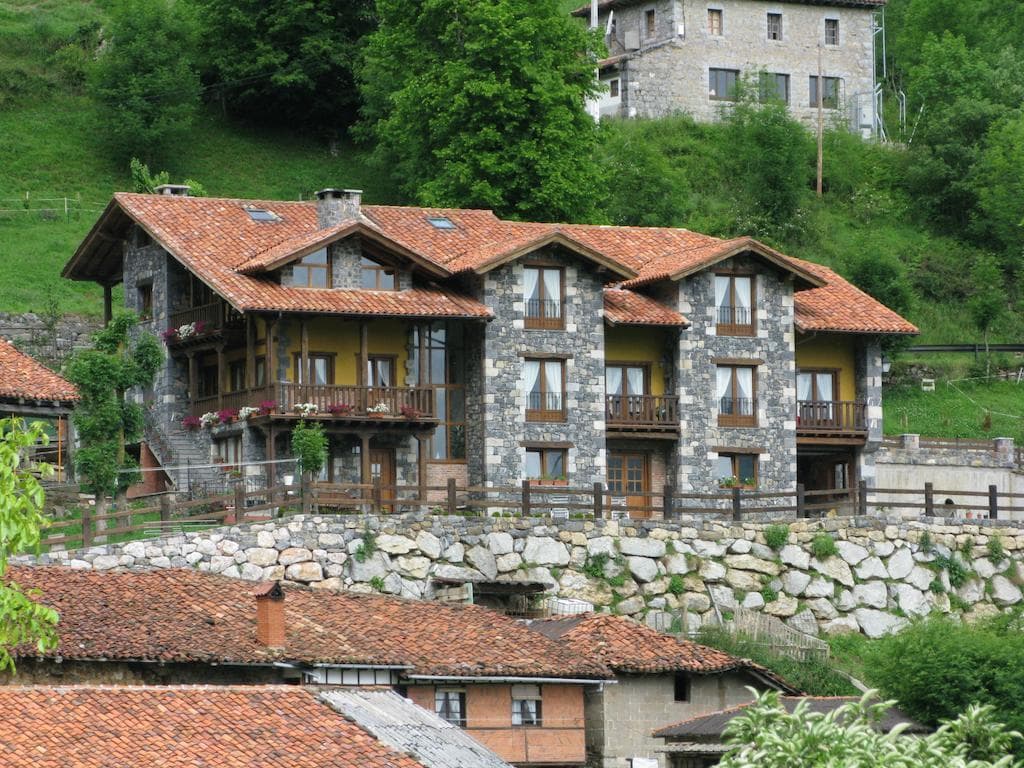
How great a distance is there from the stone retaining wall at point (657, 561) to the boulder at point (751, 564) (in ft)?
0.08

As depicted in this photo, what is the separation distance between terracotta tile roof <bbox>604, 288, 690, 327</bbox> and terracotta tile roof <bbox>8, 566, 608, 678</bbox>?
1485cm

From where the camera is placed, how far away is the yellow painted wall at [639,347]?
6650 cm

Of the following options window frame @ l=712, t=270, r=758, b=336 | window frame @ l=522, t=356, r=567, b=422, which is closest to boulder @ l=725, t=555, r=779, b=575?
window frame @ l=522, t=356, r=567, b=422

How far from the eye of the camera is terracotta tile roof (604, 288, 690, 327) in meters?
65.0

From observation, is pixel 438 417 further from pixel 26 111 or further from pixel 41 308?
pixel 26 111

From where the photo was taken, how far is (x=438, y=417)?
64.2m

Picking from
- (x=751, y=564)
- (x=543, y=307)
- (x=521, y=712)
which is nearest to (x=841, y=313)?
(x=543, y=307)

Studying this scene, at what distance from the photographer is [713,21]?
99.9 metres

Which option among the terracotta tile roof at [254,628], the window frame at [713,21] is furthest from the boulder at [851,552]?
the window frame at [713,21]

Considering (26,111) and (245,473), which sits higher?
(26,111)

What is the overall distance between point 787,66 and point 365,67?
62.7 ft

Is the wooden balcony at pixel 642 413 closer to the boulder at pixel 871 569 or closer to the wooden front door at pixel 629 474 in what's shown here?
the wooden front door at pixel 629 474

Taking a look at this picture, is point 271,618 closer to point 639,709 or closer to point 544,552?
point 639,709

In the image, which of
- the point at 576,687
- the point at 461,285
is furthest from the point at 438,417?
the point at 576,687
